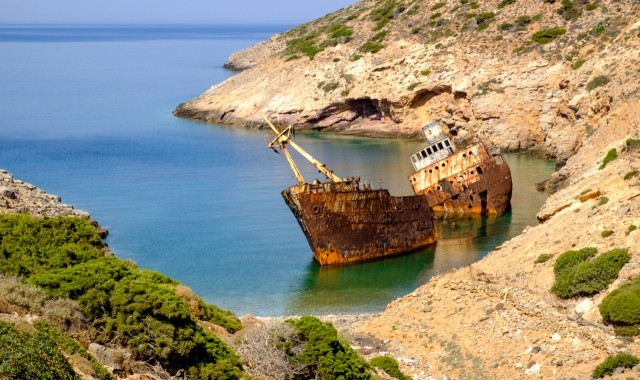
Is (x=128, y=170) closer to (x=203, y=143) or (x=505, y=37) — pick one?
(x=203, y=143)

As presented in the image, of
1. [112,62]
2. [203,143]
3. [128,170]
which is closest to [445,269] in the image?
[128,170]

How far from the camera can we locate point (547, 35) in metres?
78.6

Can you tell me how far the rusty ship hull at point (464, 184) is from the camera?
49938 mm

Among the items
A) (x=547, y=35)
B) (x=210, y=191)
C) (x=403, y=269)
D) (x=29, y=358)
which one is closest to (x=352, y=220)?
(x=403, y=269)

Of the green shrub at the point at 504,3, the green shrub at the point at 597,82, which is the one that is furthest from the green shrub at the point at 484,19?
the green shrub at the point at 597,82

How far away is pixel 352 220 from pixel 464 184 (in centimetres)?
930

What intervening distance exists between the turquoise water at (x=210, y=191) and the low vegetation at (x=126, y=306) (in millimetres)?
13552

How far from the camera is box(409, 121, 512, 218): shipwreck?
50000 millimetres

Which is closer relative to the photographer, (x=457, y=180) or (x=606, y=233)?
(x=606, y=233)

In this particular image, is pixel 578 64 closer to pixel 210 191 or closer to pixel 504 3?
pixel 504 3

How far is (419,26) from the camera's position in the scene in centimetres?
8700

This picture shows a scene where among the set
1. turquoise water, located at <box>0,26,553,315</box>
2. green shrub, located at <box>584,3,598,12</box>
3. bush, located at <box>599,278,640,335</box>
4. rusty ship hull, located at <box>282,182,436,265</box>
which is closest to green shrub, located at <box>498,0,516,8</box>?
green shrub, located at <box>584,3,598,12</box>

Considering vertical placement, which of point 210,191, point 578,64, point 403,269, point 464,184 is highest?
A: point 578,64

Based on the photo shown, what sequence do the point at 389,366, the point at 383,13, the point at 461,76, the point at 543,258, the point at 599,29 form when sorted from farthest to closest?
the point at 383,13 < the point at 461,76 < the point at 599,29 < the point at 543,258 < the point at 389,366
